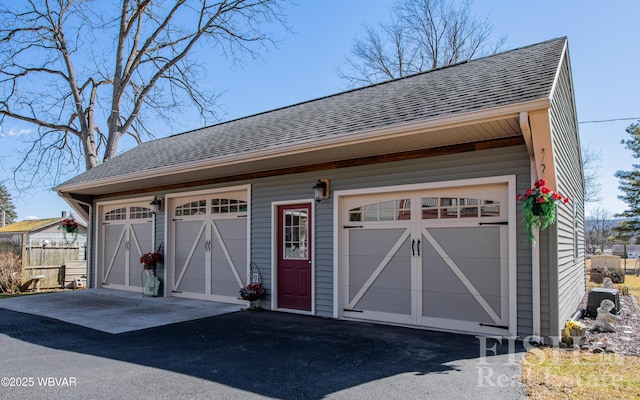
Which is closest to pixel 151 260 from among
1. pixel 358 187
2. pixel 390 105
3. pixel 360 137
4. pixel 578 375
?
pixel 358 187

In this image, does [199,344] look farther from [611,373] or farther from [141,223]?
[141,223]

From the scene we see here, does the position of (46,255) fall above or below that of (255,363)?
above

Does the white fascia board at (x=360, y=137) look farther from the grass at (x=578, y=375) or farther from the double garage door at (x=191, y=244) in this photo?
the grass at (x=578, y=375)

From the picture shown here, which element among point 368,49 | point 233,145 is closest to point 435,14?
point 368,49

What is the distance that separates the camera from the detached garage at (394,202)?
196 inches

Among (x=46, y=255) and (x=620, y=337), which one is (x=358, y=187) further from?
(x=46, y=255)

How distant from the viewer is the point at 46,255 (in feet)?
41.1

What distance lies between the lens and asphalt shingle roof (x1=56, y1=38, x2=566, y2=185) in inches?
200

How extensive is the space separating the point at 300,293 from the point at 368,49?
16.4m

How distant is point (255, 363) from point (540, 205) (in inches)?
132

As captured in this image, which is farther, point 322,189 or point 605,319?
point 322,189

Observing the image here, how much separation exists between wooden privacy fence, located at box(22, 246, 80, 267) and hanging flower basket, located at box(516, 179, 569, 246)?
1264 centimetres

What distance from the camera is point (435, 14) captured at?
19.5m

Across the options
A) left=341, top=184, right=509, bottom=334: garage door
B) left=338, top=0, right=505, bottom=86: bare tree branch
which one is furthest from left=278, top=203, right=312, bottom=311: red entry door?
left=338, top=0, right=505, bottom=86: bare tree branch
